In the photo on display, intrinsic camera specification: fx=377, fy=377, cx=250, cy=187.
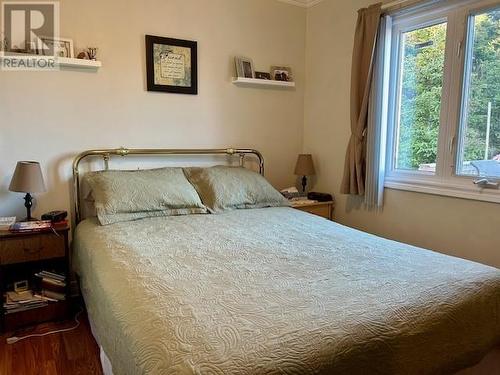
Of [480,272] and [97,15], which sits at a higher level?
[97,15]

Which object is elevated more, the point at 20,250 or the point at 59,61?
the point at 59,61

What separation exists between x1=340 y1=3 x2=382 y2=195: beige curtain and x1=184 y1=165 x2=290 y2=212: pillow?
59 centimetres

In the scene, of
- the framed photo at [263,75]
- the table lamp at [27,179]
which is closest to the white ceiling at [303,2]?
the framed photo at [263,75]

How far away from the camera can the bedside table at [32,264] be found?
7.32ft

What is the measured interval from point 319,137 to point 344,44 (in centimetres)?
84

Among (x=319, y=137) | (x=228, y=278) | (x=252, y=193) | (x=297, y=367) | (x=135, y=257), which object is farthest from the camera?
(x=319, y=137)

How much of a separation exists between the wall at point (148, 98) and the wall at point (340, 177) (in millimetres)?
187

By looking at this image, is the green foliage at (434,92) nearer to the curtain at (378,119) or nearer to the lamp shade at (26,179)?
the curtain at (378,119)

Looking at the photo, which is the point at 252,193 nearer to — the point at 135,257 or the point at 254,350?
the point at 135,257

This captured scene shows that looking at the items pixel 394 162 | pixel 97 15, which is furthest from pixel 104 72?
pixel 394 162

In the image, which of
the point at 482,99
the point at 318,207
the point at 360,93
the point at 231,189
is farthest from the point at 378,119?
the point at 231,189

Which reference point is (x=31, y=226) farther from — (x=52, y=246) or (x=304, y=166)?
(x=304, y=166)

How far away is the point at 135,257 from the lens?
1750mm

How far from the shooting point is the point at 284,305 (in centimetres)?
127
